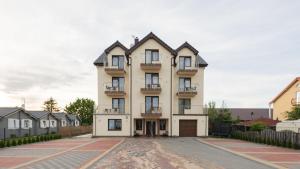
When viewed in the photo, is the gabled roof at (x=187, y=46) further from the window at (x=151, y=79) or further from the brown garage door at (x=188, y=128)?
the brown garage door at (x=188, y=128)

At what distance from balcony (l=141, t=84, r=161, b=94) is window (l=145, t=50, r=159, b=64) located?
3.15 meters

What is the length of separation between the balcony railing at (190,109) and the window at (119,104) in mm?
7460

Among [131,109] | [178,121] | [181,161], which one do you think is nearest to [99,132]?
[131,109]

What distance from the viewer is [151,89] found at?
3750cm

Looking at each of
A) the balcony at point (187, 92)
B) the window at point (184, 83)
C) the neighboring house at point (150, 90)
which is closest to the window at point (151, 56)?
the neighboring house at point (150, 90)

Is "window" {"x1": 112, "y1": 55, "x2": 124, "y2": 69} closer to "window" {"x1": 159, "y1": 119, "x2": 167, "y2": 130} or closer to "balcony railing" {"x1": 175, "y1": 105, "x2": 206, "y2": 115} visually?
"window" {"x1": 159, "y1": 119, "x2": 167, "y2": 130}

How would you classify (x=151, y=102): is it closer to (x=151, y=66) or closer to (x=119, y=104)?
(x=119, y=104)

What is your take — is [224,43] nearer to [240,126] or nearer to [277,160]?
[277,160]

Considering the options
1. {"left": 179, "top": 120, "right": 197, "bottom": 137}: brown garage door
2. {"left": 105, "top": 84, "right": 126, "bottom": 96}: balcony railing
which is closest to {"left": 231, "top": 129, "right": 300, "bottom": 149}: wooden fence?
{"left": 179, "top": 120, "right": 197, "bottom": 137}: brown garage door

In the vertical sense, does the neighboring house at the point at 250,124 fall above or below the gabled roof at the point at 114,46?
below

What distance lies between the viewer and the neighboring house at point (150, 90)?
37.6m

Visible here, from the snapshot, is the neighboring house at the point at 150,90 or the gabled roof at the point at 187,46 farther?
the gabled roof at the point at 187,46

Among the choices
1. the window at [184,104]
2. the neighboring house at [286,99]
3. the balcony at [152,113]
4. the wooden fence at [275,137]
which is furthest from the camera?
the neighboring house at [286,99]

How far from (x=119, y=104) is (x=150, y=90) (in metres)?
4.64
